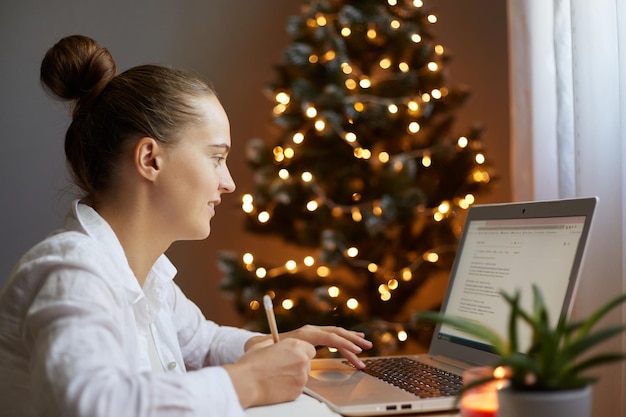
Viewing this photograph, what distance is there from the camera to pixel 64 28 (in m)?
3.10

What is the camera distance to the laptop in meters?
1.14

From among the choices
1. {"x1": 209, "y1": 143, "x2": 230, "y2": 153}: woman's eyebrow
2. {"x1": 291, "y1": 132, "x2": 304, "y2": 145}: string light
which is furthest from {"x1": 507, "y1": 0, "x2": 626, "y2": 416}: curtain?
{"x1": 291, "y1": 132, "x2": 304, "y2": 145}: string light

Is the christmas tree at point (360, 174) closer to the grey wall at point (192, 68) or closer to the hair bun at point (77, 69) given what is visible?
the grey wall at point (192, 68)

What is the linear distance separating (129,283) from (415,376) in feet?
1.63

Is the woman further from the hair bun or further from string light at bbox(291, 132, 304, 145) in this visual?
string light at bbox(291, 132, 304, 145)

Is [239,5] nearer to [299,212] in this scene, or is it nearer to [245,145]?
[245,145]

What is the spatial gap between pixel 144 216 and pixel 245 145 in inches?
80.2

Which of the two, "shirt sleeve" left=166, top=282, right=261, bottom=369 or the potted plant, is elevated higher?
the potted plant

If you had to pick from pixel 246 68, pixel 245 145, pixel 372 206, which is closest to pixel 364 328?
pixel 372 206

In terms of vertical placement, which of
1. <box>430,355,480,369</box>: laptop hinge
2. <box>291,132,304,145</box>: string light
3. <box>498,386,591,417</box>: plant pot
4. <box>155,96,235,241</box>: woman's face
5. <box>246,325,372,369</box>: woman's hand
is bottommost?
<box>430,355,480,369</box>: laptop hinge

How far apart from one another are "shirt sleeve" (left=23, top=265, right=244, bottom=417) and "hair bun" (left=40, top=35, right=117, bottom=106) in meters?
0.44

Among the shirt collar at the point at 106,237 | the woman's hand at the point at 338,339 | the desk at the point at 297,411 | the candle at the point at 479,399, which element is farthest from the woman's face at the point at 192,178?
the candle at the point at 479,399

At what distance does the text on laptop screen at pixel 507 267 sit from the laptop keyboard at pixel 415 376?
9 centimetres

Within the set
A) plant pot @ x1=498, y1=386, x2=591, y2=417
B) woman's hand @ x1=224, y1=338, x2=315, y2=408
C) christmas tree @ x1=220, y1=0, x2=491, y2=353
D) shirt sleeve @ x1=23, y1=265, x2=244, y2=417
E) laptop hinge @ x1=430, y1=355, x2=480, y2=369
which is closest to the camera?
plant pot @ x1=498, y1=386, x2=591, y2=417
